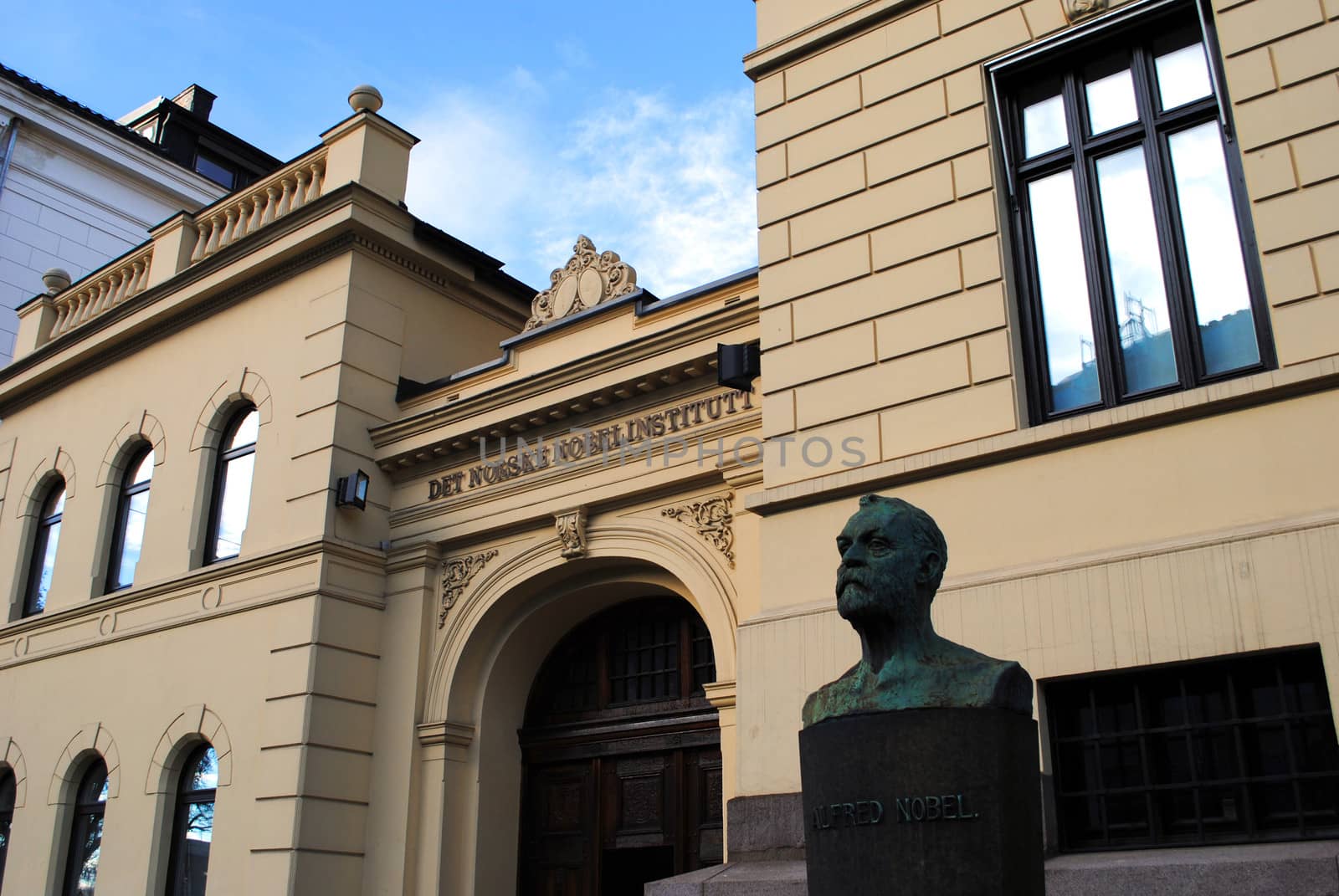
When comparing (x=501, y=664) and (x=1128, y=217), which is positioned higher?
(x=1128, y=217)

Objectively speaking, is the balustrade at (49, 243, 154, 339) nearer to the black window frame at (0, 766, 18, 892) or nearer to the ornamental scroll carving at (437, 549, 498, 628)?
the black window frame at (0, 766, 18, 892)

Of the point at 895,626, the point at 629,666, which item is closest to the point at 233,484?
the point at 629,666

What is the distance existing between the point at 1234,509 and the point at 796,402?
3134 millimetres

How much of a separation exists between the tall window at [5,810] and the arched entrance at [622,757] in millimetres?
7251

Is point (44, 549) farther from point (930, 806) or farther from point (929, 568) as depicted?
point (930, 806)

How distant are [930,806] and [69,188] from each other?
73.8 feet

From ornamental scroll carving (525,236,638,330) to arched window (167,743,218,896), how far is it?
5.84m

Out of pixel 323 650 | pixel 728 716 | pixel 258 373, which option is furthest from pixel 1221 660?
pixel 258 373

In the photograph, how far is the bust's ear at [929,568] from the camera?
495 cm

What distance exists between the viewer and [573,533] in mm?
12609

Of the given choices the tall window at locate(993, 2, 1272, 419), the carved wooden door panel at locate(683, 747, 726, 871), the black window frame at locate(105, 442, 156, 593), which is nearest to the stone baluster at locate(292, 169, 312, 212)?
the black window frame at locate(105, 442, 156, 593)

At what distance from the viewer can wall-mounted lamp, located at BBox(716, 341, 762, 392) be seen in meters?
10.9

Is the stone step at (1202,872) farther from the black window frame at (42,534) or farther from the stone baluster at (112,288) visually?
the stone baluster at (112,288)

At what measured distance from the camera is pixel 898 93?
32.1ft
